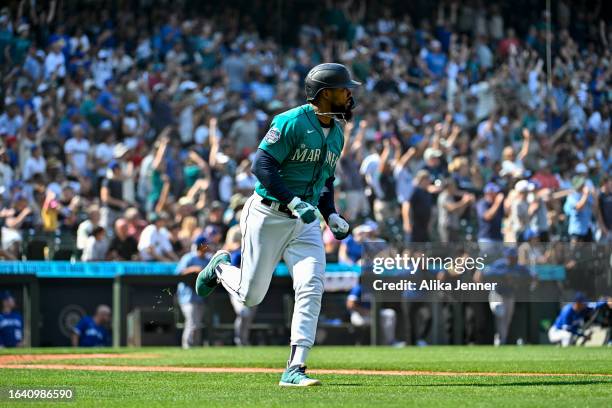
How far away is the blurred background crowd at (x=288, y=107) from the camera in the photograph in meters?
17.4

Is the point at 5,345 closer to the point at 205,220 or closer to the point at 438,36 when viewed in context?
the point at 205,220

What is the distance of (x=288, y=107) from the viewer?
20.8 m

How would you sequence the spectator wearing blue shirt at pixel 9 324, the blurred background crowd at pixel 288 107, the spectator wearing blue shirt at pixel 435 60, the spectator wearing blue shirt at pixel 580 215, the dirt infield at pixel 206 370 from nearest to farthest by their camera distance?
the dirt infield at pixel 206 370
the spectator wearing blue shirt at pixel 9 324
the blurred background crowd at pixel 288 107
the spectator wearing blue shirt at pixel 580 215
the spectator wearing blue shirt at pixel 435 60

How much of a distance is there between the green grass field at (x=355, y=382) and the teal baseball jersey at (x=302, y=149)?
1293 mm

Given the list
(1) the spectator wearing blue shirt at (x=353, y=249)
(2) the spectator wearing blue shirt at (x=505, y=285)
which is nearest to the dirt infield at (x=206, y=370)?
(2) the spectator wearing blue shirt at (x=505, y=285)

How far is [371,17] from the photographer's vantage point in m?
23.9

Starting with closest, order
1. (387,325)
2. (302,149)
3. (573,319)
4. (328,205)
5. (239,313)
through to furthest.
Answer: (302,149), (328,205), (573,319), (239,313), (387,325)

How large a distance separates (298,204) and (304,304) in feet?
2.05

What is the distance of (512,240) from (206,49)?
7233 millimetres

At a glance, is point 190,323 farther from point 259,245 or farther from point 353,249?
point 259,245

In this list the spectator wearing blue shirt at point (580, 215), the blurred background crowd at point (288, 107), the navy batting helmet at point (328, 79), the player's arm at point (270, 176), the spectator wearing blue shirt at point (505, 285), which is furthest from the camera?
the spectator wearing blue shirt at point (580, 215)

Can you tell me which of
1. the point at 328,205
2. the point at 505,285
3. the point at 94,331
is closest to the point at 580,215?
the point at 505,285

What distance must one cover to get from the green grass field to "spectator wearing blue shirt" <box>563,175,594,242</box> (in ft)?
18.3

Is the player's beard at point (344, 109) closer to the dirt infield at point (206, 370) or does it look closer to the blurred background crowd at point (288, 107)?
the dirt infield at point (206, 370)
